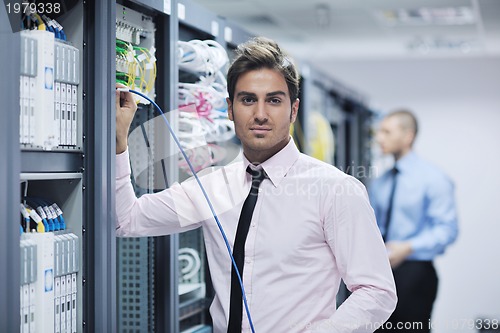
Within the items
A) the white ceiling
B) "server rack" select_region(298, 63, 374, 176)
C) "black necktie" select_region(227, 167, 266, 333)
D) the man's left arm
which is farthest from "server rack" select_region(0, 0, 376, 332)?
the white ceiling

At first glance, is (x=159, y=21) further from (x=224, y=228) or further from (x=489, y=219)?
(x=489, y=219)

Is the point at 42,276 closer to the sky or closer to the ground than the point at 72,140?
closer to the ground

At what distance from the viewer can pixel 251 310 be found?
1.74 metres

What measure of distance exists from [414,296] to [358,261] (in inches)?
98.1

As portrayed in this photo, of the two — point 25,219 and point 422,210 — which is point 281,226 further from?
point 422,210

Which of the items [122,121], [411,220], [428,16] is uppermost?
[428,16]

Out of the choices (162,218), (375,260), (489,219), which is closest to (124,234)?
(162,218)

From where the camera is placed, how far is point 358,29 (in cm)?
610

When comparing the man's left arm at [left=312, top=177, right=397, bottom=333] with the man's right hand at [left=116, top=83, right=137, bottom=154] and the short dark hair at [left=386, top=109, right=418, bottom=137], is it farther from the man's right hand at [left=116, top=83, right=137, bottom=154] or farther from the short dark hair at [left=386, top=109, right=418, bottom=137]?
the short dark hair at [left=386, top=109, right=418, bottom=137]

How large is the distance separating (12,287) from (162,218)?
0.56m

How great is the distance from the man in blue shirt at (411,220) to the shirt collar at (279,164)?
7.32 feet

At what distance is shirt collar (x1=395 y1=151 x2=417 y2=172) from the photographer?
4391 millimetres

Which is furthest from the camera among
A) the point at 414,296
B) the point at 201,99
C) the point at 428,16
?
the point at 428,16

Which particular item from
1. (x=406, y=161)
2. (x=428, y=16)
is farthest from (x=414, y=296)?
(x=428, y=16)
